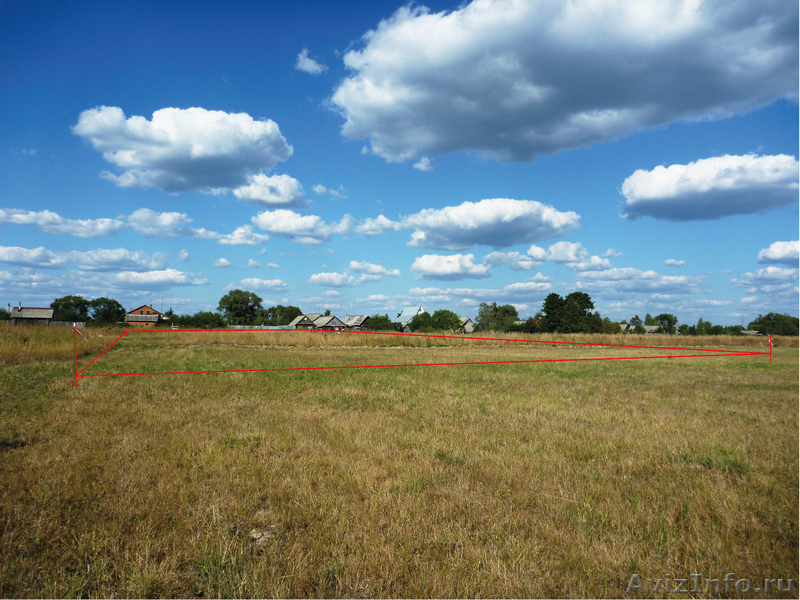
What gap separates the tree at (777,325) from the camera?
6276 cm

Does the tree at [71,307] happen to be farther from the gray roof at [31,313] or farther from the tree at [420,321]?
the tree at [420,321]

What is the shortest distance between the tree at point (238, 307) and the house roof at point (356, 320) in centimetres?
3264

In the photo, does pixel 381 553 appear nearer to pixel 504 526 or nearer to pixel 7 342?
pixel 504 526

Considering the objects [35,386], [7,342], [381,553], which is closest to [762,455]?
[381,553]

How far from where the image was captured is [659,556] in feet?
14.2

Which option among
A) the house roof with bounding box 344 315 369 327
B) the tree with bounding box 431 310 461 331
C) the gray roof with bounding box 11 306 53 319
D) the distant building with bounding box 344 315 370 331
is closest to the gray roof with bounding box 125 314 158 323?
the gray roof with bounding box 11 306 53 319

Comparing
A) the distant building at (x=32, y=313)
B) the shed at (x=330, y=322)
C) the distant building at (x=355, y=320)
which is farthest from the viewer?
the distant building at (x=355, y=320)

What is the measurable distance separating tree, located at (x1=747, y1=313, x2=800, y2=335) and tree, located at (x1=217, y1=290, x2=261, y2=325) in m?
117

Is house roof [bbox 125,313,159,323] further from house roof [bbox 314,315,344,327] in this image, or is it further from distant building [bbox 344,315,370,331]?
distant building [bbox 344,315,370,331]

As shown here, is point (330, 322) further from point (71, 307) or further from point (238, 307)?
point (71, 307)

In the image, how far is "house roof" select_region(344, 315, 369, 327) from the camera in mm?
147875

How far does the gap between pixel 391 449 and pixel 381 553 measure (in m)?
3.31

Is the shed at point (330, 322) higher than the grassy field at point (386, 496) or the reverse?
higher

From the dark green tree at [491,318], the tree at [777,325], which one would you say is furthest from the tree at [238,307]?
the tree at [777,325]
